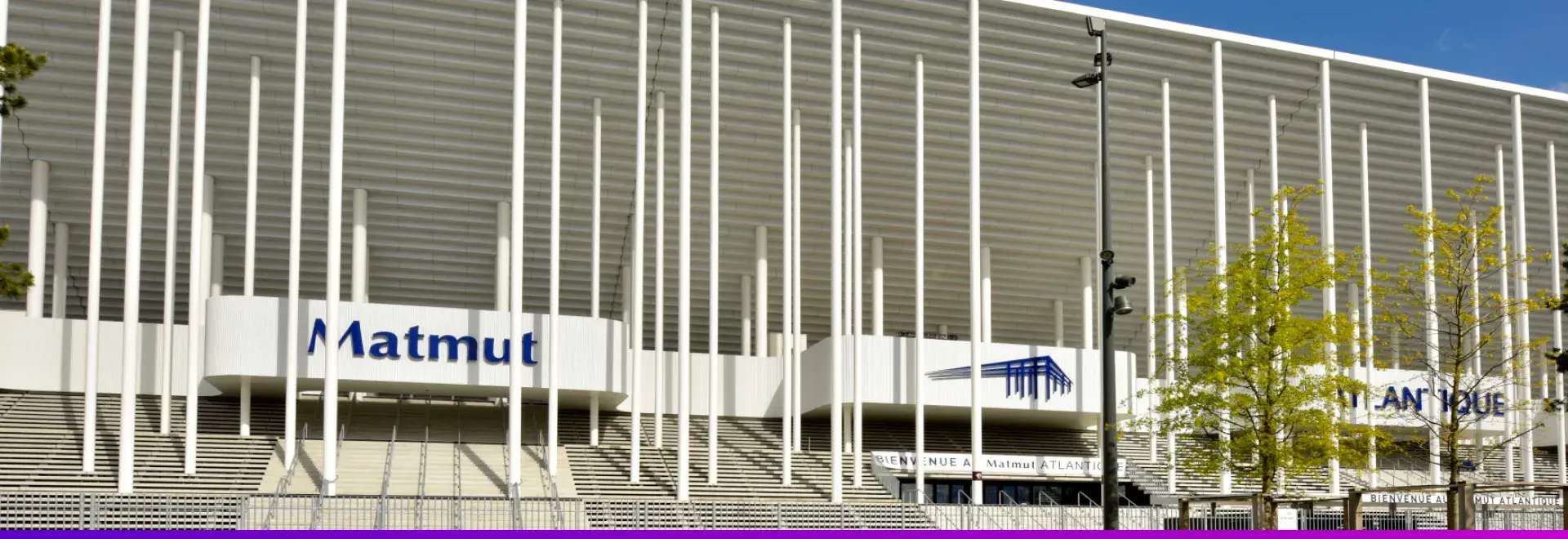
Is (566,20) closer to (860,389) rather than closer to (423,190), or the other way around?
(423,190)

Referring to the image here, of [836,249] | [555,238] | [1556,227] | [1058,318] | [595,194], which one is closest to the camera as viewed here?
[555,238]

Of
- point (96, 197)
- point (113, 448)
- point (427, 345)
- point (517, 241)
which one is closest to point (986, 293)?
point (427, 345)

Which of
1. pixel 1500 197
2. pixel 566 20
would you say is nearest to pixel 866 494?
pixel 566 20

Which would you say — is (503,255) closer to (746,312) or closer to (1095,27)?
(746,312)

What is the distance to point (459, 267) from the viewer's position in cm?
4516

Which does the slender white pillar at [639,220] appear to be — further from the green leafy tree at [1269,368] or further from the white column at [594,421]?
the green leafy tree at [1269,368]

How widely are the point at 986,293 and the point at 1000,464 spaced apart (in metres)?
8.19

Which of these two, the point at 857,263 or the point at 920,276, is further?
the point at 857,263

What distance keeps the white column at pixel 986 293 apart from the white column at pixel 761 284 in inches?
245

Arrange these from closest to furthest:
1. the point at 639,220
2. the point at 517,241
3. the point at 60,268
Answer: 1. the point at 517,241
2. the point at 639,220
3. the point at 60,268

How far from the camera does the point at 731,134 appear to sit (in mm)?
38812

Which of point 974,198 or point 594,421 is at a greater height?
point 974,198

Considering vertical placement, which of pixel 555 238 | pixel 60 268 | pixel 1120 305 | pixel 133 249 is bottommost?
pixel 1120 305

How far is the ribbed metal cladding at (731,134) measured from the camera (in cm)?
3444
